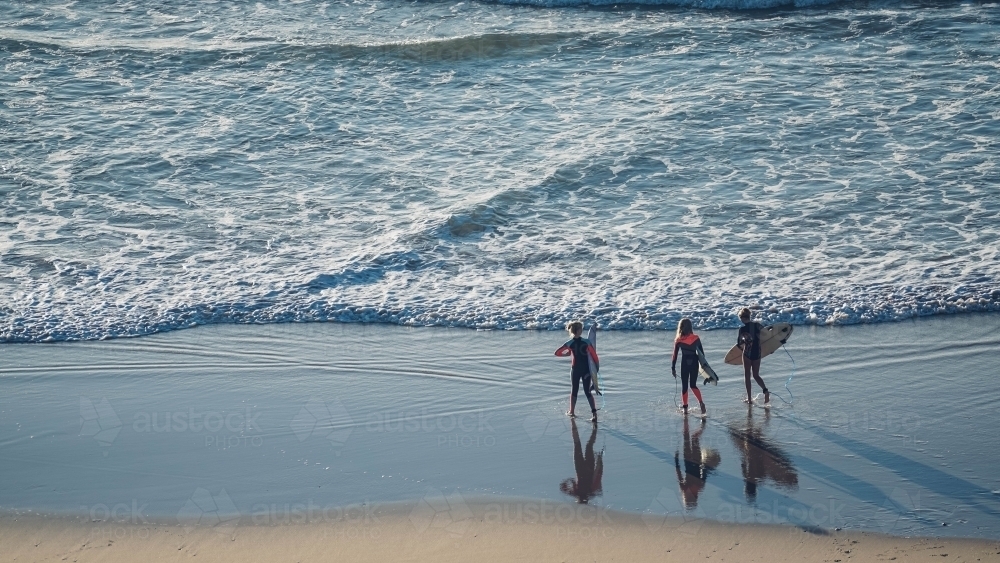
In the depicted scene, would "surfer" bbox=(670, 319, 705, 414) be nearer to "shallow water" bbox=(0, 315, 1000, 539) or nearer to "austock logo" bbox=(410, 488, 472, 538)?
"shallow water" bbox=(0, 315, 1000, 539)

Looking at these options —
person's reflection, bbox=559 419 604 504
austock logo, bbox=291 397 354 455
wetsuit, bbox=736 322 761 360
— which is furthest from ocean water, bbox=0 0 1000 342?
person's reflection, bbox=559 419 604 504

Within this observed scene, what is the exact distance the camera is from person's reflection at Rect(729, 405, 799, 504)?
8.10 metres

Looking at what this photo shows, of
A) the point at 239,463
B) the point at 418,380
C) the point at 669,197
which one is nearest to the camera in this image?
the point at 239,463

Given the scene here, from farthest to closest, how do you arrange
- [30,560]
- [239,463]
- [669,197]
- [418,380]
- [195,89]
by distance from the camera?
[195,89], [669,197], [418,380], [239,463], [30,560]

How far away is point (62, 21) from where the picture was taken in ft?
86.2

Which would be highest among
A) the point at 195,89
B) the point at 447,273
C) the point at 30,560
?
the point at 195,89

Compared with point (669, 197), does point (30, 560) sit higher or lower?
lower

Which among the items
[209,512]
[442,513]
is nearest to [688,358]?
[442,513]

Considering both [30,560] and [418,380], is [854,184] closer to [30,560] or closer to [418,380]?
[418,380]

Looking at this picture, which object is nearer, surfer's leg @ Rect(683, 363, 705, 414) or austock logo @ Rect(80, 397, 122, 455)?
austock logo @ Rect(80, 397, 122, 455)

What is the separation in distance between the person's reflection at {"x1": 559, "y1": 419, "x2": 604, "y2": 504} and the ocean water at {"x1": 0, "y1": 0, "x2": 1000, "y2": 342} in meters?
2.95

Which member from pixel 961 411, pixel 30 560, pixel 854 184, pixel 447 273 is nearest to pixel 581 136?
pixel 854 184

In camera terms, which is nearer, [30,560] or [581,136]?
[30,560]

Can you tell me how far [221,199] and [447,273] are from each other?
532 cm
